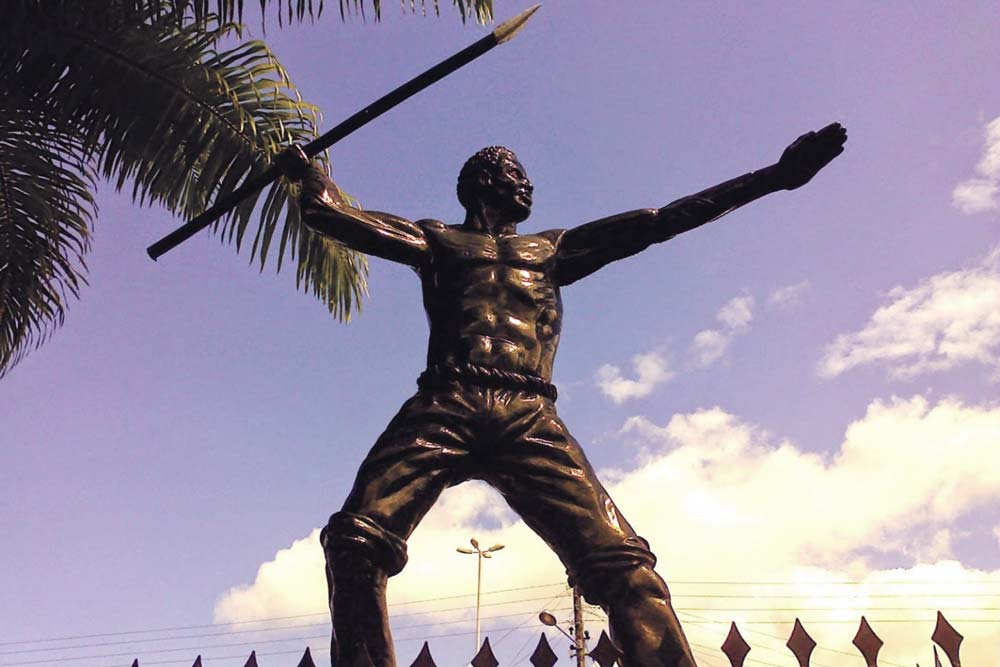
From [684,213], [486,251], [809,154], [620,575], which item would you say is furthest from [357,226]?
[809,154]

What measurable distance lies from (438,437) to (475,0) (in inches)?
155

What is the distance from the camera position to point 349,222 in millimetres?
3393

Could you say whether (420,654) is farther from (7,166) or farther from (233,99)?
(7,166)

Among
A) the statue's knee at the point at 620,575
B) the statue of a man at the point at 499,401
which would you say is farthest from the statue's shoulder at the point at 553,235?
the statue's knee at the point at 620,575

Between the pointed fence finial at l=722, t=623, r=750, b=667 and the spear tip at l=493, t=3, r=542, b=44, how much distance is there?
2.28m

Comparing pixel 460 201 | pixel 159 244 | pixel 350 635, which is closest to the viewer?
pixel 350 635

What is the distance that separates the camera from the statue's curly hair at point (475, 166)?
370 cm

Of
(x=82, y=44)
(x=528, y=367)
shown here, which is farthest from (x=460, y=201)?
(x=82, y=44)

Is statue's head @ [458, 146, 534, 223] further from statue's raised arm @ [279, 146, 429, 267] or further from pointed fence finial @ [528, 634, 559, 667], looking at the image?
pointed fence finial @ [528, 634, 559, 667]

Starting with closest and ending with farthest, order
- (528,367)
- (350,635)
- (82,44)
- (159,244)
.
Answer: (350,635), (528,367), (159,244), (82,44)

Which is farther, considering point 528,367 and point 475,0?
point 475,0

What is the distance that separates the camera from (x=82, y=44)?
582 cm

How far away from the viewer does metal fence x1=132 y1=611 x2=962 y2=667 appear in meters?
3.18

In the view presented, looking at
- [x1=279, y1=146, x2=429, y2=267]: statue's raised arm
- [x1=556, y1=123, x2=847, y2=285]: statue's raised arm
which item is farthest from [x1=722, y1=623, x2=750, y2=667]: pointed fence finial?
[x1=279, y1=146, x2=429, y2=267]: statue's raised arm
